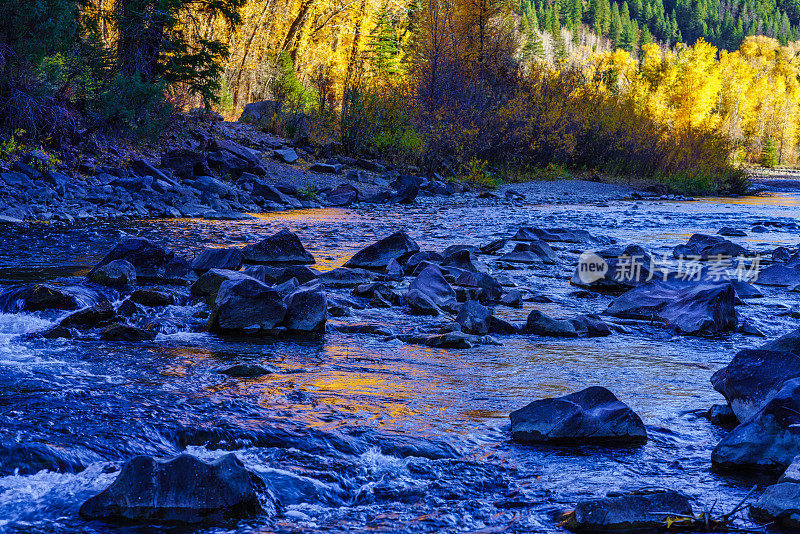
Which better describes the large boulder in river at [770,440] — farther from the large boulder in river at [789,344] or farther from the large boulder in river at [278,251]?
the large boulder in river at [278,251]

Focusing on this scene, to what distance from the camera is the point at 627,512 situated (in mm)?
2127

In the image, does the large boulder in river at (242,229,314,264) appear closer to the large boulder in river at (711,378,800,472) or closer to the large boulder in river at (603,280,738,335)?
the large boulder in river at (603,280,738,335)

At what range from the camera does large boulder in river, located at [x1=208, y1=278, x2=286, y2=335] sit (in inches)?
182

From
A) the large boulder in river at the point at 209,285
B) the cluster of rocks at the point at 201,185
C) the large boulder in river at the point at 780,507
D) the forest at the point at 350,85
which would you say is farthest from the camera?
the forest at the point at 350,85

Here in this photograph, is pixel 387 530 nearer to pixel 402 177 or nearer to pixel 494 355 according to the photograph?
pixel 494 355

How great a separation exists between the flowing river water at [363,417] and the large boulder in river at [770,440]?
10 cm

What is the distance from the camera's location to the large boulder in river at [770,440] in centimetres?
253

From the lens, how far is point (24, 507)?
2.21 meters

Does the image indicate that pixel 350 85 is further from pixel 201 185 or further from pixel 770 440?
pixel 770 440

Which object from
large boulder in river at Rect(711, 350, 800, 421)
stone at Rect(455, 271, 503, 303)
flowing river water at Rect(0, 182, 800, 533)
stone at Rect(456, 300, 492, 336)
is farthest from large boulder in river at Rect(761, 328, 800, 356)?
stone at Rect(455, 271, 503, 303)

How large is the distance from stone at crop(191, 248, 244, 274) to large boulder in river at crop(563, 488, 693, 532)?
494 cm

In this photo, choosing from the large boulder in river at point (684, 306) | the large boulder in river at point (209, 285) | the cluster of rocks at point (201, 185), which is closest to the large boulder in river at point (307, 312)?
the large boulder in river at point (209, 285)

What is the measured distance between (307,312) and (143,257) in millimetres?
2382

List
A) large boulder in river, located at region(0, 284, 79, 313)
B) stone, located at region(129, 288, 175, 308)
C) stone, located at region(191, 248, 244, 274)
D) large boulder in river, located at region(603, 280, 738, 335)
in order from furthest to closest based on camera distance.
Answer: stone, located at region(191, 248, 244, 274), stone, located at region(129, 288, 175, 308), large boulder in river, located at region(603, 280, 738, 335), large boulder in river, located at region(0, 284, 79, 313)
